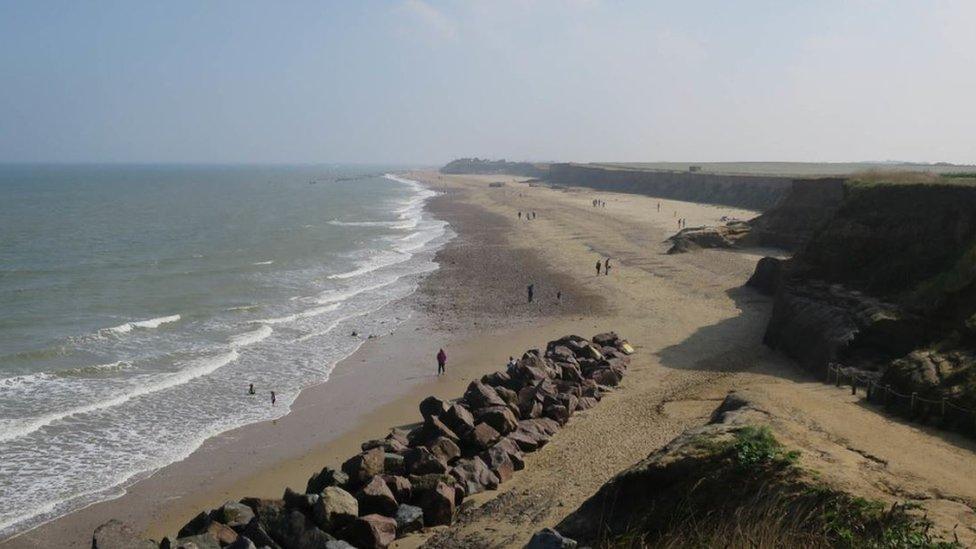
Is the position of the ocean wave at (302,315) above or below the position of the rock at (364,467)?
below

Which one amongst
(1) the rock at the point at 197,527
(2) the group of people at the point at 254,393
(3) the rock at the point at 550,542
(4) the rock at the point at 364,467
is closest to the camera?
(3) the rock at the point at 550,542

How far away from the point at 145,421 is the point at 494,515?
38.1ft

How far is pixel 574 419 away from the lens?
18297 millimetres

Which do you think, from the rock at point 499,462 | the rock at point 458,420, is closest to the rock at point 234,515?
the rock at point 499,462

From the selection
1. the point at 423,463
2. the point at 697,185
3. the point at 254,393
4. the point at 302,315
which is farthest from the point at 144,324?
the point at 697,185

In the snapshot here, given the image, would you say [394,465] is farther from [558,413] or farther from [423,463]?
[558,413]

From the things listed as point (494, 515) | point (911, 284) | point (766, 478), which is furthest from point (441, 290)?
point (766, 478)

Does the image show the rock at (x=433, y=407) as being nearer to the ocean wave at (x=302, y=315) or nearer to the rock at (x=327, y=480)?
the rock at (x=327, y=480)

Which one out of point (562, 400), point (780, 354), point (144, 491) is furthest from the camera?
point (780, 354)

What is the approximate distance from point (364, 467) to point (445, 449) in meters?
2.05

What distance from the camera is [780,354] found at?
23.7 meters

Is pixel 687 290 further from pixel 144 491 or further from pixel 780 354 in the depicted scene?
pixel 144 491

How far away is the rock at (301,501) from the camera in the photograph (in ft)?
41.9

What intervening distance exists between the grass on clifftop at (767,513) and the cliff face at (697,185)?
1988 inches
